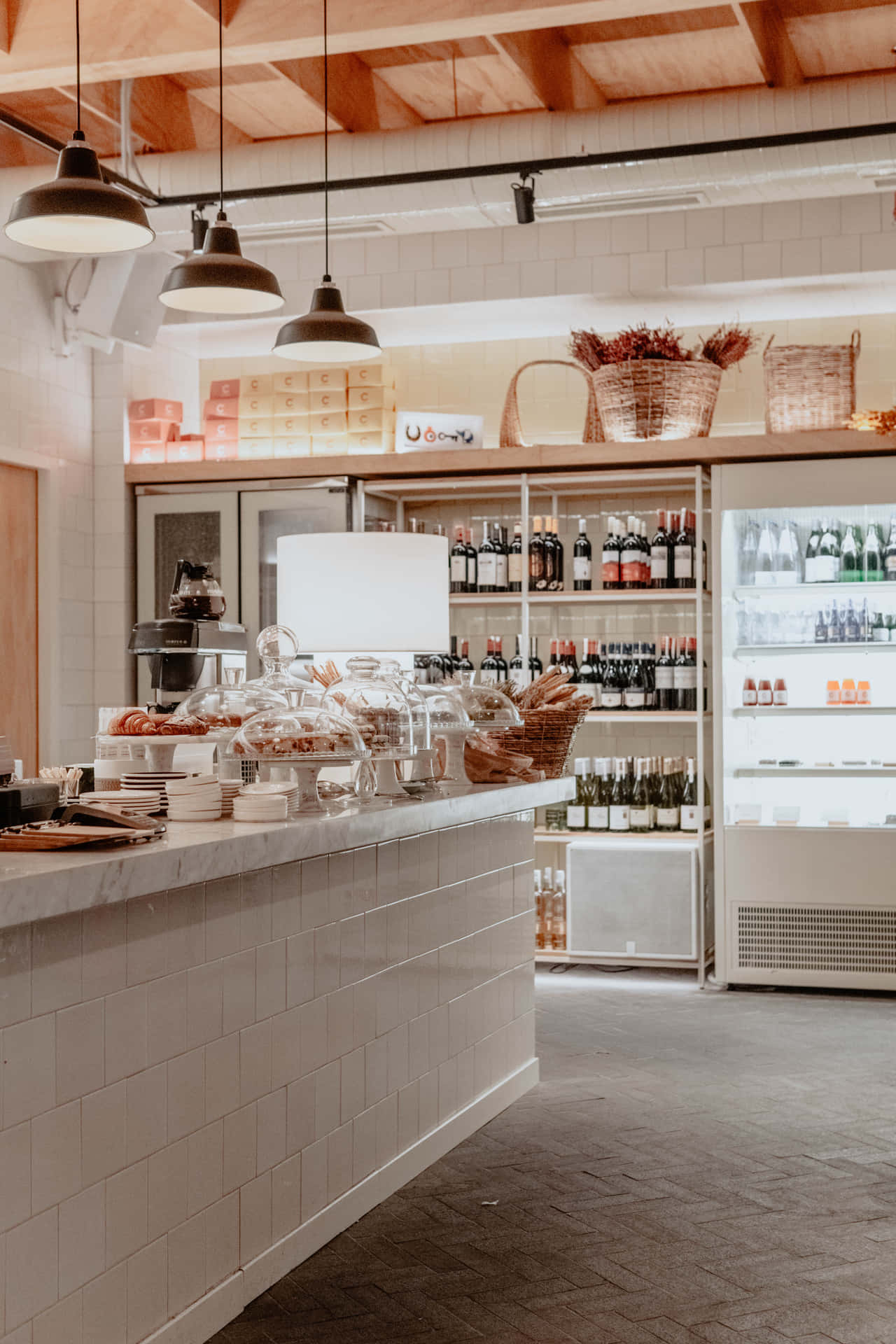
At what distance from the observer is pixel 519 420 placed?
746 centimetres

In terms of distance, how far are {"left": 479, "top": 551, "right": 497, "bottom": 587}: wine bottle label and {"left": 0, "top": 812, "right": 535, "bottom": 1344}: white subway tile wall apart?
10.4 ft

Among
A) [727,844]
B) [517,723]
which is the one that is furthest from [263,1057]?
[727,844]

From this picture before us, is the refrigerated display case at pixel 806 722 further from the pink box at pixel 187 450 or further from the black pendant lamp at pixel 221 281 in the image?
the black pendant lamp at pixel 221 281

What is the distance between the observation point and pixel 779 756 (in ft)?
23.3

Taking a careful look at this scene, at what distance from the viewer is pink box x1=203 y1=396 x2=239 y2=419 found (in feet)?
25.7

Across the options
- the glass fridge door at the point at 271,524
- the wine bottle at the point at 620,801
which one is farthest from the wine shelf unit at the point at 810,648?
the glass fridge door at the point at 271,524

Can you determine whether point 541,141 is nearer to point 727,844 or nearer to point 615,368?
point 615,368

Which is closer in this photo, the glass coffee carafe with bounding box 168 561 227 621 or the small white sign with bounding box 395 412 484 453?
the glass coffee carafe with bounding box 168 561 227 621

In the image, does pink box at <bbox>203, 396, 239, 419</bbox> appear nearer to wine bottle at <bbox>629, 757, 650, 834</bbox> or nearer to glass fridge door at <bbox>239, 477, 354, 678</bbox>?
glass fridge door at <bbox>239, 477, 354, 678</bbox>

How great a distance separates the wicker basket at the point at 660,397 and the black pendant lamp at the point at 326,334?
2306 millimetres

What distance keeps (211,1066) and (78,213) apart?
2142 mm

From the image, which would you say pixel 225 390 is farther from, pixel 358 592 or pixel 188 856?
pixel 188 856

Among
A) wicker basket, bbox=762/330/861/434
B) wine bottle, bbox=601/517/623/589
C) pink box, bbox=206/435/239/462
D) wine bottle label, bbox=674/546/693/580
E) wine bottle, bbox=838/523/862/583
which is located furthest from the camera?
pink box, bbox=206/435/239/462

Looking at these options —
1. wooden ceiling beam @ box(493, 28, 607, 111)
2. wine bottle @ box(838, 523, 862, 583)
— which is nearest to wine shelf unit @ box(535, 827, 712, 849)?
wine bottle @ box(838, 523, 862, 583)
